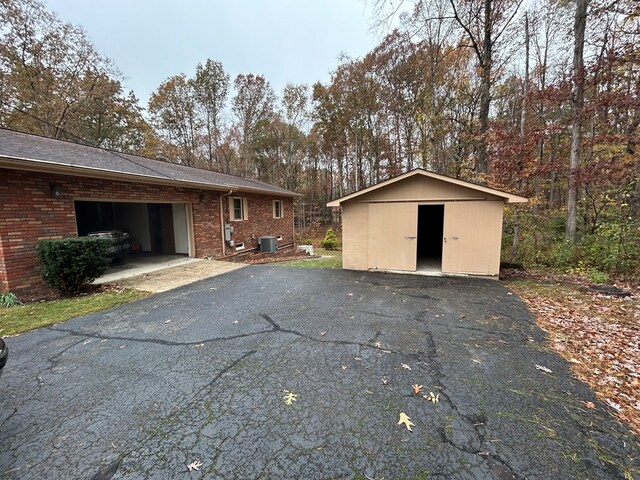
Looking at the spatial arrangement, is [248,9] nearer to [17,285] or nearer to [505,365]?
[17,285]

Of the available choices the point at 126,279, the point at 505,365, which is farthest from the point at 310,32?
the point at 505,365

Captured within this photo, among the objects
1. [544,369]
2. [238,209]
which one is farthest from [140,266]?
[544,369]

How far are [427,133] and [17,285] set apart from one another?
16.8 m

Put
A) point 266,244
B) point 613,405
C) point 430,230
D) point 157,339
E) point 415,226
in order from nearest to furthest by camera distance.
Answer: point 613,405 < point 157,339 < point 415,226 < point 430,230 < point 266,244

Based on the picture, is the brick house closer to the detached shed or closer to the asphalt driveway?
the asphalt driveway

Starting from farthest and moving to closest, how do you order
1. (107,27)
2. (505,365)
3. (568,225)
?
(107,27)
(568,225)
(505,365)

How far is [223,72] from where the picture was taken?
19.6m

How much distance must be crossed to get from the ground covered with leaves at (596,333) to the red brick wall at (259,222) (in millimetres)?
10105

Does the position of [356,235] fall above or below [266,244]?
above

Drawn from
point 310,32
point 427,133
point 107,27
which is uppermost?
point 107,27

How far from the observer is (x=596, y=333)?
387cm

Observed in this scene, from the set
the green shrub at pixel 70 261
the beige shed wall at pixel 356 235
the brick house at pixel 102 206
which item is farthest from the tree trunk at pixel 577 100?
the green shrub at pixel 70 261

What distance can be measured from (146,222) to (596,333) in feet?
44.1

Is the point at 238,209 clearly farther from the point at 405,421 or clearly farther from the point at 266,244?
the point at 405,421
